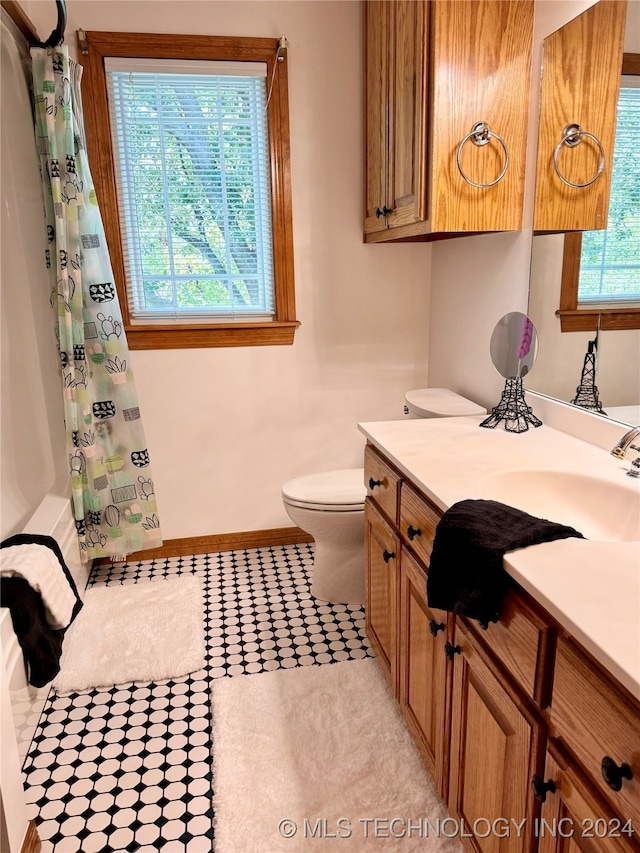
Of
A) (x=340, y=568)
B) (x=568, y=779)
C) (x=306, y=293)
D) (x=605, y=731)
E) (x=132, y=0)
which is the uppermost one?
(x=132, y=0)

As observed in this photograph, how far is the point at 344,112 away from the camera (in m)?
2.66

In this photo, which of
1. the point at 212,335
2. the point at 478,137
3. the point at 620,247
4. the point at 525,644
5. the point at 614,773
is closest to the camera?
the point at 614,773

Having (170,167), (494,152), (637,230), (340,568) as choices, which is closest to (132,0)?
(170,167)

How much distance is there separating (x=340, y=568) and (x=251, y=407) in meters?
0.89

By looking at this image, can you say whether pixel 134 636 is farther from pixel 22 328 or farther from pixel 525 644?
pixel 525 644

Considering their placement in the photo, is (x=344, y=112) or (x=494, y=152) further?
(x=344, y=112)

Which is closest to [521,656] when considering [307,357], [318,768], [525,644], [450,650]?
[525,644]

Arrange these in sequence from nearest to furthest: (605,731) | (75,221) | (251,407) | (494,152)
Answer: (605,731)
(494,152)
(75,221)
(251,407)

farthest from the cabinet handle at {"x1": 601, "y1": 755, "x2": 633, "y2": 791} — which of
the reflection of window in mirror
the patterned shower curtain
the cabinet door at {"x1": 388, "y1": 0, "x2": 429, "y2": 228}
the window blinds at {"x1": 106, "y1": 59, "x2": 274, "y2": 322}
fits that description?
the window blinds at {"x1": 106, "y1": 59, "x2": 274, "y2": 322}

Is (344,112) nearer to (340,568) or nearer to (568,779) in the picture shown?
(340,568)

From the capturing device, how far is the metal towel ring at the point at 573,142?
5.35 feet

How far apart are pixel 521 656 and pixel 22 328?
2.05 metres

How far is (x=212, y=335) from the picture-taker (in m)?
2.74

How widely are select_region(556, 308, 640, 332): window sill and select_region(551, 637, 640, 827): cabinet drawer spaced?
3.12 feet
